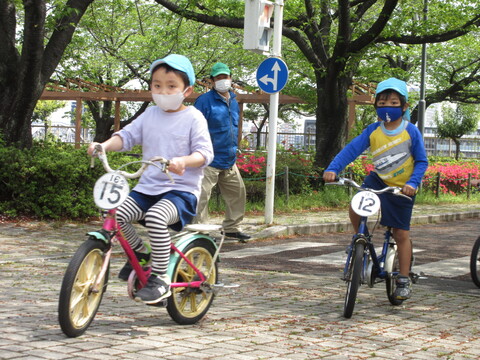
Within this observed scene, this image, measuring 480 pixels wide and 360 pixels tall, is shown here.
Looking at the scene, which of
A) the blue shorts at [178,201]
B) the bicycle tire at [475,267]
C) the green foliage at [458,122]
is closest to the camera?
the blue shorts at [178,201]

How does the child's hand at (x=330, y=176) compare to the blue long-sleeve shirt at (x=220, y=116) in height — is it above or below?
below

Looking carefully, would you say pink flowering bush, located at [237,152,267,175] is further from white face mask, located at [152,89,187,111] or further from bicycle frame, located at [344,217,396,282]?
white face mask, located at [152,89,187,111]

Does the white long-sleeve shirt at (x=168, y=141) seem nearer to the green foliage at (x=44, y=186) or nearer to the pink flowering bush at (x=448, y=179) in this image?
the green foliage at (x=44, y=186)

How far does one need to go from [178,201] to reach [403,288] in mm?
2241

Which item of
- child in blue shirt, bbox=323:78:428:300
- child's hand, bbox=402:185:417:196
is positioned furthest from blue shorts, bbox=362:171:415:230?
child's hand, bbox=402:185:417:196

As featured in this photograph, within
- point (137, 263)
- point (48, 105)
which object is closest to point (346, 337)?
point (137, 263)

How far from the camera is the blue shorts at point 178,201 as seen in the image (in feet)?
15.7

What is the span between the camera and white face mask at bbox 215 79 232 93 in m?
9.52

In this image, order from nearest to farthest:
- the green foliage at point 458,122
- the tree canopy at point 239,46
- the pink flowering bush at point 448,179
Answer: the tree canopy at point 239,46 → the pink flowering bush at point 448,179 → the green foliage at point 458,122

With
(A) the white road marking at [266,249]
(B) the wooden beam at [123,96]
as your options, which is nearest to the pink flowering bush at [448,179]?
(B) the wooden beam at [123,96]

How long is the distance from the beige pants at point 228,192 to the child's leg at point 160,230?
496 centimetres

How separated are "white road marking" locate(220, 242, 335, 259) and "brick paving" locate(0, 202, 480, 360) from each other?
1866 mm

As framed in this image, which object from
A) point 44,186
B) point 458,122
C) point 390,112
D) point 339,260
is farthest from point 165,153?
point 458,122

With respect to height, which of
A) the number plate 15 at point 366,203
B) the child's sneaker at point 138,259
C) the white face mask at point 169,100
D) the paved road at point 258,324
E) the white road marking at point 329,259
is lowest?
the white road marking at point 329,259
